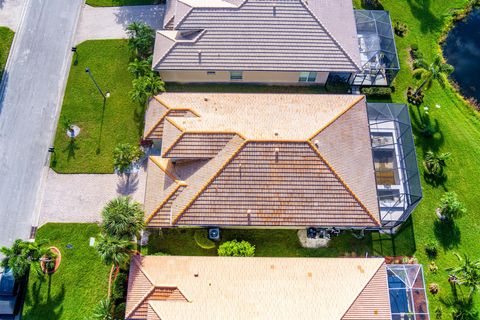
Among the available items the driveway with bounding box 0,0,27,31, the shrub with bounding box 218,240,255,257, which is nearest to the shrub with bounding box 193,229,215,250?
the shrub with bounding box 218,240,255,257

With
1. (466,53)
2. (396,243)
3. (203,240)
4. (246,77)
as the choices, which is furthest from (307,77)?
(466,53)

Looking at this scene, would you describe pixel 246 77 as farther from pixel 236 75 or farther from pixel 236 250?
pixel 236 250

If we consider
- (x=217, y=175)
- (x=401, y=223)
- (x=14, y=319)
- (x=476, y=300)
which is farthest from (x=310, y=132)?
(x=14, y=319)

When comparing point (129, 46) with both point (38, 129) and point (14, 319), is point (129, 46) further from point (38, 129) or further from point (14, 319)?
point (14, 319)

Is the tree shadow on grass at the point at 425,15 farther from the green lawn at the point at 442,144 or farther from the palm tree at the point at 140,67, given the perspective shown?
the palm tree at the point at 140,67

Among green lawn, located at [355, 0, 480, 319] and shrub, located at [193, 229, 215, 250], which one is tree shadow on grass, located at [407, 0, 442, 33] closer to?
green lawn, located at [355, 0, 480, 319]
